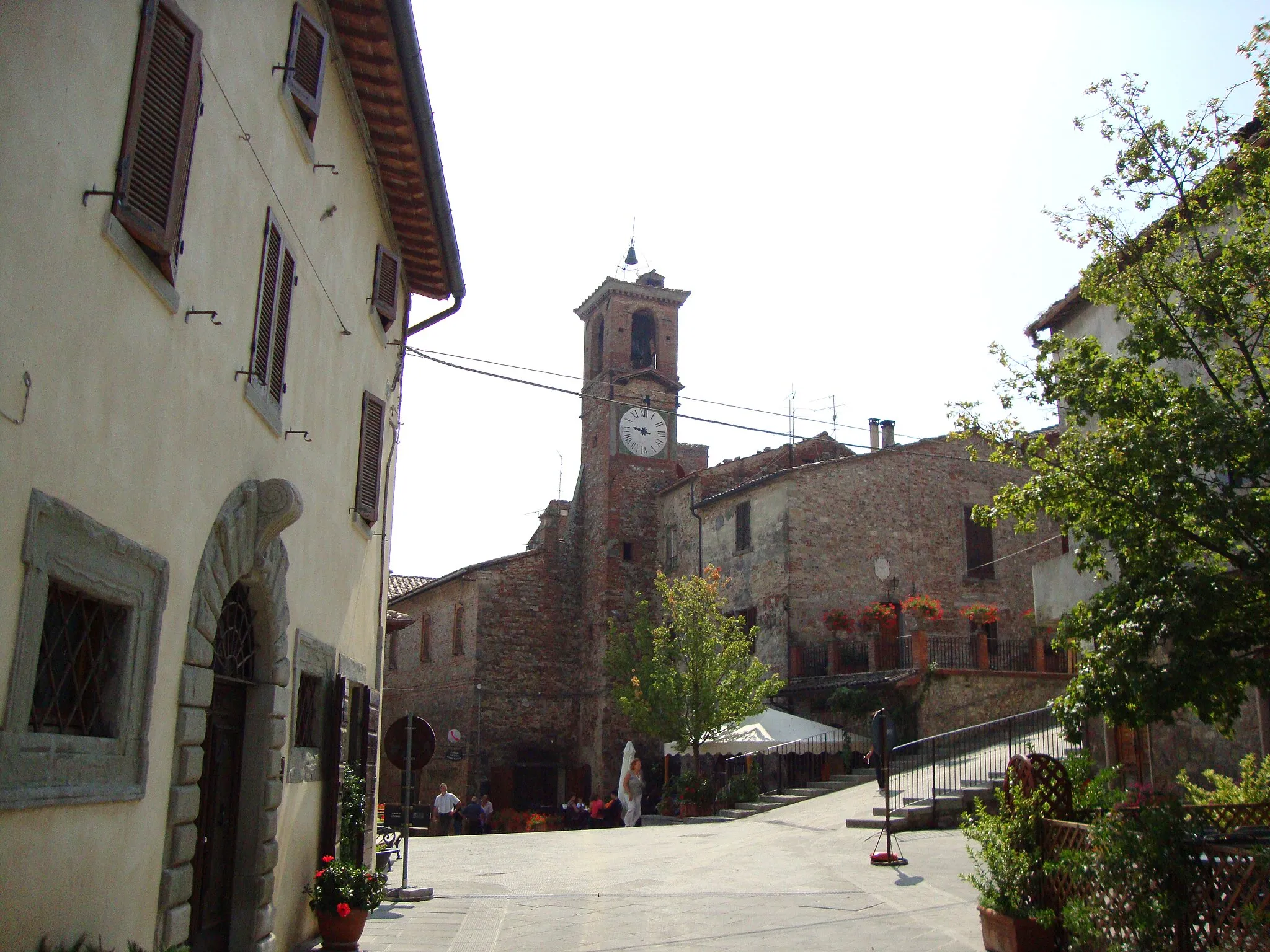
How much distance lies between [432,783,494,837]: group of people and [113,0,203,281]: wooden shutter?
22866mm

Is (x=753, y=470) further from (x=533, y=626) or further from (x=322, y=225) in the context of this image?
(x=322, y=225)

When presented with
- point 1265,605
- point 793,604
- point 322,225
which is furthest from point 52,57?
point 793,604

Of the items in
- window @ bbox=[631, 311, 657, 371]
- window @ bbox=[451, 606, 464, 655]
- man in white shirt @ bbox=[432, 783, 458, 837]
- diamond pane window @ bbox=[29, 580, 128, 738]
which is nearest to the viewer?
diamond pane window @ bbox=[29, 580, 128, 738]

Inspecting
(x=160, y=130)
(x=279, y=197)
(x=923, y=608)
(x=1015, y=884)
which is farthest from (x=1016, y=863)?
(x=923, y=608)

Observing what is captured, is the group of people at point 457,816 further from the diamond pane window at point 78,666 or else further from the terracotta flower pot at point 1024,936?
the diamond pane window at point 78,666

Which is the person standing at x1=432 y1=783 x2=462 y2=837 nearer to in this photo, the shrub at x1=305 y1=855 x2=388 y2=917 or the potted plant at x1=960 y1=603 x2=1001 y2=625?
the potted plant at x1=960 y1=603 x2=1001 y2=625

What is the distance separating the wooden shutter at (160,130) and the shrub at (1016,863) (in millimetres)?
6354

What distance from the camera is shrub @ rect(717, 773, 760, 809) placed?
22875 mm

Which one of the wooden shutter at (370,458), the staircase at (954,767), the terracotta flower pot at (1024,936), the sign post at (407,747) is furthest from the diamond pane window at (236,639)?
the staircase at (954,767)

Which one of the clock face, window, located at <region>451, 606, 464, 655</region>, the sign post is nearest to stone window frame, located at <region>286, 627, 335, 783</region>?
the sign post

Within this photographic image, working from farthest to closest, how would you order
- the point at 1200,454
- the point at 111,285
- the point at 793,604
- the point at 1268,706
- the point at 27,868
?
the point at 793,604 → the point at 1268,706 → the point at 1200,454 → the point at 111,285 → the point at 27,868

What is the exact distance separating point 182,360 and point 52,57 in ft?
5.97

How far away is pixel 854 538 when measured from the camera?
94.9 feet

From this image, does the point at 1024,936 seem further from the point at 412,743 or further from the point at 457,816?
the point at 457,816
